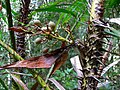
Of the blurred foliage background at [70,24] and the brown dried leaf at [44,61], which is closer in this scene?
the brown dried leaf at [44,61]

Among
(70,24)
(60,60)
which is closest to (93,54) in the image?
(60,60)

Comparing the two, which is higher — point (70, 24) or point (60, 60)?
point (60, 60)

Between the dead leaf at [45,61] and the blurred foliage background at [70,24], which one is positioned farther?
the blurred foliage background at [70,24]

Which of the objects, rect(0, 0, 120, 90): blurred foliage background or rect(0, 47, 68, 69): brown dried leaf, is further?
rect(0, 0, 120, 90): blurred foliage background

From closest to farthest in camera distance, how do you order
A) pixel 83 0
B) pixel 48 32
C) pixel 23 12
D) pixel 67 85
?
pixel 48 32 < pixel 83 0 < pixel 23 12 < pixel 67 85

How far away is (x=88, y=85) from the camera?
447 mm

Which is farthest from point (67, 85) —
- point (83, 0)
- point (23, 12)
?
point (83, 0)

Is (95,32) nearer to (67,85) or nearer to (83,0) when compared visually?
(83,0)

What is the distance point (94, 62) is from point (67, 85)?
1.94 meters

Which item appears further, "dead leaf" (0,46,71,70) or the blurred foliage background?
the blurred foliage background

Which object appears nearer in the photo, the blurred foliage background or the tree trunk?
the tree trunk

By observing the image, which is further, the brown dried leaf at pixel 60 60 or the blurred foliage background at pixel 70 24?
the blurred foliage background at pixel 70 24

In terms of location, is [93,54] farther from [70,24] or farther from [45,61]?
[70,24]

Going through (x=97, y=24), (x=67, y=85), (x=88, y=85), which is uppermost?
(x=97, y=24)
